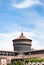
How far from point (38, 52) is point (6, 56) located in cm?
700

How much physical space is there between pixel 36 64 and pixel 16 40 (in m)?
16.7

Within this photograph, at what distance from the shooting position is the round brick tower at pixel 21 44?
63281 millimetres

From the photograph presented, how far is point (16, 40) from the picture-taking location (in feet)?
209

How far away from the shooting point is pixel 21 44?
209ft

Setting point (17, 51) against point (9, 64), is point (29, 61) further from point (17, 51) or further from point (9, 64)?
point (17, 51)

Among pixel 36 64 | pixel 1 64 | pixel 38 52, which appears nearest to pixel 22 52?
pixel 38 52

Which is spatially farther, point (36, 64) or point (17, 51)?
point (17, 51)

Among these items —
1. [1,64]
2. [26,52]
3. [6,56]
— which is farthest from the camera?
[26,52]

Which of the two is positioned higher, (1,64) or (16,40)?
(16,40)

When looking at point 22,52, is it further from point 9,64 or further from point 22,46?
point 9,64

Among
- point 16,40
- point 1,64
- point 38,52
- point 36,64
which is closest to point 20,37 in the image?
point 16,40

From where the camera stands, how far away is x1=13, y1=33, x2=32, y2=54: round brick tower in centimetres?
6328

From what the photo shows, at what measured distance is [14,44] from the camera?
63812 mm

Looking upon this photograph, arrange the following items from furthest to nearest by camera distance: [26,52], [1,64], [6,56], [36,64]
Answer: [26,52] → [6,56] → [1,64] → [36,64]
